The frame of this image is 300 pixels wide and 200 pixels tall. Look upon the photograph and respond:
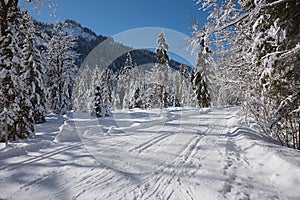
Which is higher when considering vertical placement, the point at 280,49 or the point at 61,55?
the point at 61,55

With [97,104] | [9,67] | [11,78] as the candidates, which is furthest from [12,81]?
[97,104]

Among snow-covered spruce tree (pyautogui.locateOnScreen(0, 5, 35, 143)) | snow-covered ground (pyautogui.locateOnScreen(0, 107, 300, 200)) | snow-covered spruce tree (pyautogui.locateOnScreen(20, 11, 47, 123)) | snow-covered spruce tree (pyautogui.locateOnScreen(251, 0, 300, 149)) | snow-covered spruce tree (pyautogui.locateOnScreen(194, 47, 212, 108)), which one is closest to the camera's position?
snow-covered ground (pyautogui.locateOnScreen(0, 107, 300, 200))

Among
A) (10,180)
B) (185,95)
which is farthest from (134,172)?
(185,95)

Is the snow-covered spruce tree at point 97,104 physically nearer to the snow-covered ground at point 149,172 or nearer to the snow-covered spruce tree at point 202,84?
the snow-covered spruce tree at point 202,84

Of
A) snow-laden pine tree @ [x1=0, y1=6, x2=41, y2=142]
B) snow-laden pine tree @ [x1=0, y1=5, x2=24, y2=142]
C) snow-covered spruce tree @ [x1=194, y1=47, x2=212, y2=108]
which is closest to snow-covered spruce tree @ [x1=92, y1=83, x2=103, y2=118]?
snow-covered spruce tree @ [x1=194, y1=47, x2=212, y2=108]

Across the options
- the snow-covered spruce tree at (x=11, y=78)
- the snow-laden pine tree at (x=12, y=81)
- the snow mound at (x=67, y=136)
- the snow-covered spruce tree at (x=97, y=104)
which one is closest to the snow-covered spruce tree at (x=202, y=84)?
the snow-covered spruce tree at (x=97, y=104)

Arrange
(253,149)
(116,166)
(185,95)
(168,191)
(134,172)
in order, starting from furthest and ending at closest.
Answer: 1. (185,95)
2. (253,149)
3. (116,166)
4. (134,172)
5. (168,191)

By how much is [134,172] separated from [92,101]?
22.6m

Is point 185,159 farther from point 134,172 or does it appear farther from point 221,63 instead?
point 221,63

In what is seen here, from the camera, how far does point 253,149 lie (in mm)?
5926

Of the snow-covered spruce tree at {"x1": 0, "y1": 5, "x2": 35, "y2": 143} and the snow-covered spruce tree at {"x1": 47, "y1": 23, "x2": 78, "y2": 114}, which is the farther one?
the snow-covered spruce tree at {"x1": 47, "y1": 23, "x2": 78, "y2": 114}

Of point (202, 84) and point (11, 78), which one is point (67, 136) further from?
point (202, 84)

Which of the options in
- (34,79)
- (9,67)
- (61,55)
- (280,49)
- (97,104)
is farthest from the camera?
(97,104)

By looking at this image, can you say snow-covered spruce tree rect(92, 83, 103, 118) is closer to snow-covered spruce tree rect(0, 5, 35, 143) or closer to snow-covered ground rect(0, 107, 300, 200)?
snow-covered spruce tree rect(0, 5, 35, 143)
